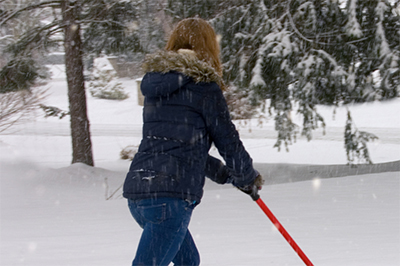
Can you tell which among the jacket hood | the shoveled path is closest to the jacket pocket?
the jacket hood

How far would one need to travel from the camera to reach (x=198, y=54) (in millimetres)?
2109

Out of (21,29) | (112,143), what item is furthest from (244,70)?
(112,143)

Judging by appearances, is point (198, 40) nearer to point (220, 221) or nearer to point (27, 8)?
point (220, 221)

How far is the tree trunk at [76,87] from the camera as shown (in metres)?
10.5

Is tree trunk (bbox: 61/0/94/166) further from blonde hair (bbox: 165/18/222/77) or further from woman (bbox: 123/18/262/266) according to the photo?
woman (bbox: 123/18/262/266)

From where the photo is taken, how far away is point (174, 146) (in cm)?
200

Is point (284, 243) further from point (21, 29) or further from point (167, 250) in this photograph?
point (21, 29)

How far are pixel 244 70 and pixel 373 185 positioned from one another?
2941mm

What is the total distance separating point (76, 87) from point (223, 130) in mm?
9530

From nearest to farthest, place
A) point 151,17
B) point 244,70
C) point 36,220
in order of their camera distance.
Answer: point 36,220 → point 244,70 → point 151,17

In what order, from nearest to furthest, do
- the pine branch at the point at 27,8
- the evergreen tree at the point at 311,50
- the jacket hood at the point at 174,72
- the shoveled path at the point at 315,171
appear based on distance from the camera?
the jacket hood at the point at 174,72
the evergreen tree at the point at 311,50
the pine branch at the point at 27,8
the shoveled path at the point at 315,171

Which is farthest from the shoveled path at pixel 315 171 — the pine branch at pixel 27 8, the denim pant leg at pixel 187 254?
the denim pant leg at pixel 187 254

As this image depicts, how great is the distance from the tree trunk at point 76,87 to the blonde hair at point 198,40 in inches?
351

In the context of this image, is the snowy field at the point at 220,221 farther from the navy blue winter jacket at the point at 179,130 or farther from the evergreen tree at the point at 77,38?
the navy blue winter jacket at the point at 179,130
